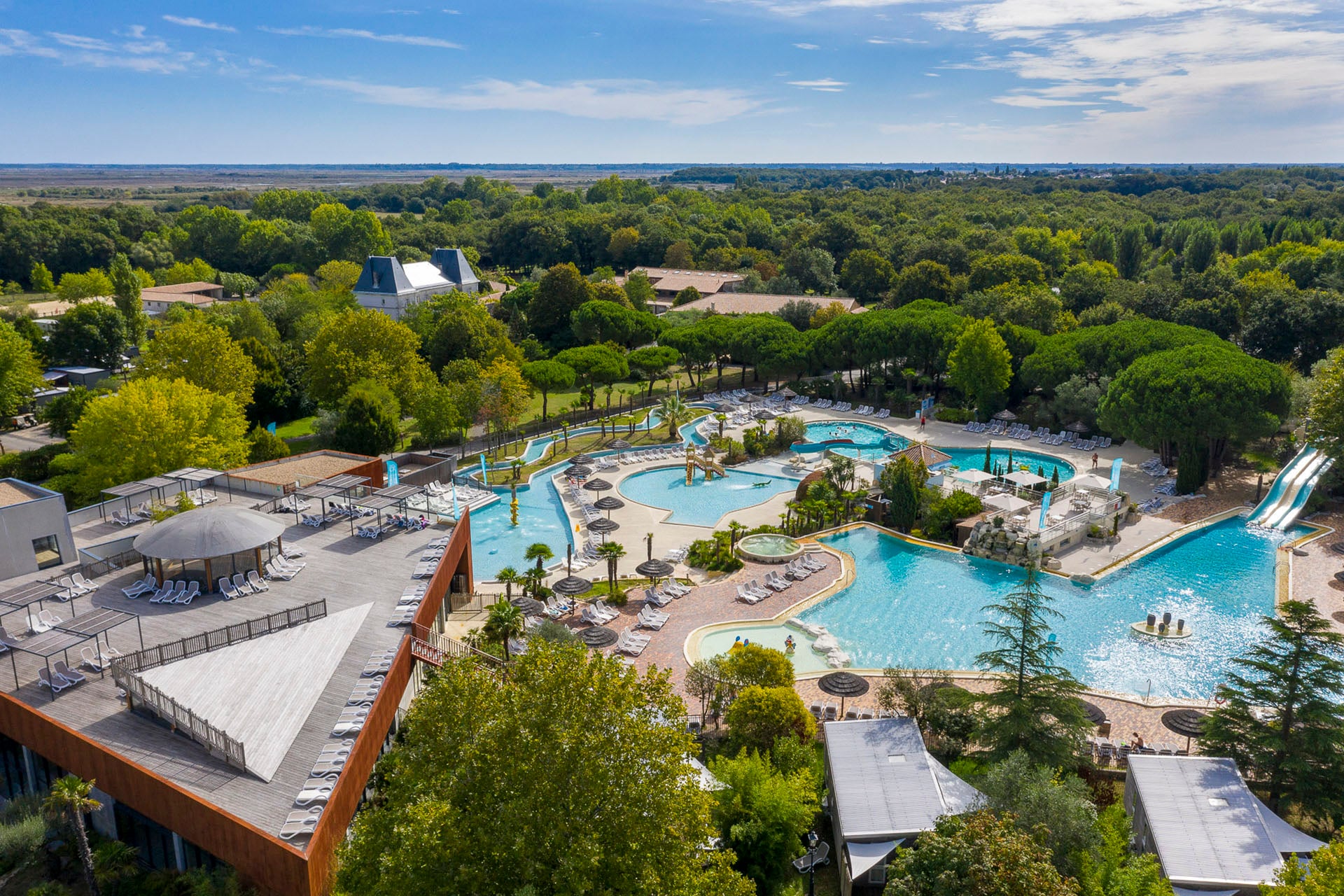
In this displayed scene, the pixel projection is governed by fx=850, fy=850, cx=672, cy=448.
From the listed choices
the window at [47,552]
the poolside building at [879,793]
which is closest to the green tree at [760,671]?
the poolside building at [879,793]

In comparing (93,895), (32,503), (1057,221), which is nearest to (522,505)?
(32,503)

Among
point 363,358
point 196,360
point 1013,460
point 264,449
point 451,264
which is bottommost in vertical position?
point 1013,460

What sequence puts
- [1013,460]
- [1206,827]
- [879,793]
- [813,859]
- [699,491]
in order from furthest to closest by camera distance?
[1013,460] < [699,491] < [879,793] < [813,859] < [1206,827]

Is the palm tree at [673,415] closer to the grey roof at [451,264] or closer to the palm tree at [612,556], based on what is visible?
the palm tree at [612,556]

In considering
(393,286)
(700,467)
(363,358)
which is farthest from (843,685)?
(393,286)

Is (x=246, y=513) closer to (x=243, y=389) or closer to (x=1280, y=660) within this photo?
(x=243, y=389)

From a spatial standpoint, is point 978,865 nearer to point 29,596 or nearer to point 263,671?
point 263,671
